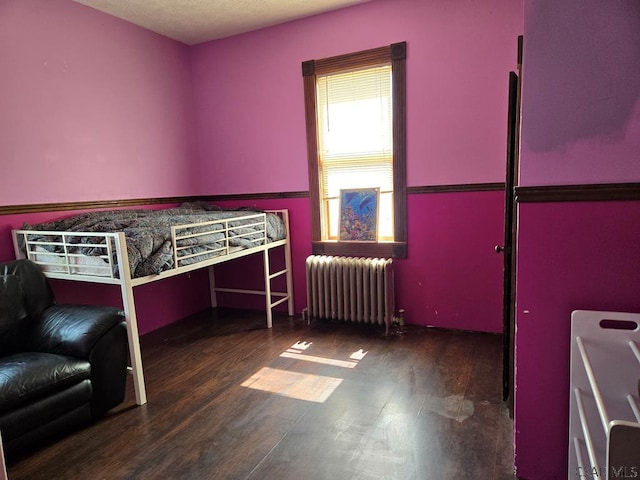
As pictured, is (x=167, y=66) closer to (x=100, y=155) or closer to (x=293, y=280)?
(x=100, y=155)

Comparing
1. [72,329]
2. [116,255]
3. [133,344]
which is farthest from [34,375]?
[116,255]

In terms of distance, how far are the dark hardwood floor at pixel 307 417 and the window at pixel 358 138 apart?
0.92 metres

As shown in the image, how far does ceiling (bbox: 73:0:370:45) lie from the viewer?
303cm

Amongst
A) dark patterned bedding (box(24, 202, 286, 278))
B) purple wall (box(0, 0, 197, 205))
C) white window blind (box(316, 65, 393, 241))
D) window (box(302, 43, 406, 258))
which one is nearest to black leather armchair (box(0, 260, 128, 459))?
dark patterned bedding (box(24, 202, 286, 278))

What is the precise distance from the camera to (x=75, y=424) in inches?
79.6

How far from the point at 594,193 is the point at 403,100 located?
2.00 metres

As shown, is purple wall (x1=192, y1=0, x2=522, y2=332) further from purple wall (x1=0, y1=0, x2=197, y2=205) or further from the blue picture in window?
purple wall (x1=0, y1=0, x2=197, y2=205)

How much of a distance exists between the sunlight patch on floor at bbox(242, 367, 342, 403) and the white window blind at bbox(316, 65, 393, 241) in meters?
1.37

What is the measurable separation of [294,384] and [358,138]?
1.97 meters

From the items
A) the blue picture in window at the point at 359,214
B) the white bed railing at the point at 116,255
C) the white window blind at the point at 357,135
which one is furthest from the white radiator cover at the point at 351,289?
the white bed railing at the point at 116,255

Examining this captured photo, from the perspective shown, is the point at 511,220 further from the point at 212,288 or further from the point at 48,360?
the point at 212,288

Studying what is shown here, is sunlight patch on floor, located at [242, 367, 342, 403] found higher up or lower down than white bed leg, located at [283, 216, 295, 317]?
lower down

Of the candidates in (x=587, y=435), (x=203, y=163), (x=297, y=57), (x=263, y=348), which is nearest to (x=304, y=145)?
(x=297, y=57)

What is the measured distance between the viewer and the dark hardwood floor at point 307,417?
68.7 inches
